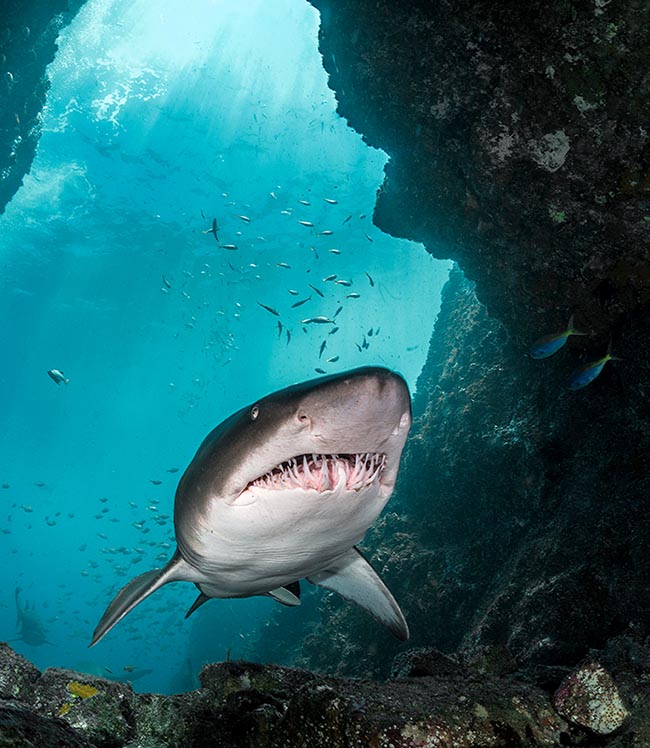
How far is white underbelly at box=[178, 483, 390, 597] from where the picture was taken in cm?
194

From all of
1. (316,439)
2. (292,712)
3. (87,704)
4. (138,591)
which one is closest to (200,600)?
(138,591)

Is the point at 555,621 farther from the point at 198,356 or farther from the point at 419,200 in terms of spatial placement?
the point at 198,356

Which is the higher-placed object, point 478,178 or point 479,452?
point 478,178

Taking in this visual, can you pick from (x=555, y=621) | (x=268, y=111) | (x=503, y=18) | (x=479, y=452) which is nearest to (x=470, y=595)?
(x=479, y=452)

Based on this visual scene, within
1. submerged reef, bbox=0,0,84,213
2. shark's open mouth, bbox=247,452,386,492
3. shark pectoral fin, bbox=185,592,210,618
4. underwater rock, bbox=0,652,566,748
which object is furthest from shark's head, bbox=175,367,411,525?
submerged reef, bbox=0,0,84,213

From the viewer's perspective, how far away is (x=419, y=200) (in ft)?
26.9

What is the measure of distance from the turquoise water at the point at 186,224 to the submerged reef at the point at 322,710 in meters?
10.8

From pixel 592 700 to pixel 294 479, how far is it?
1.91 metres

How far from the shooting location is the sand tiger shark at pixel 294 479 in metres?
1.61

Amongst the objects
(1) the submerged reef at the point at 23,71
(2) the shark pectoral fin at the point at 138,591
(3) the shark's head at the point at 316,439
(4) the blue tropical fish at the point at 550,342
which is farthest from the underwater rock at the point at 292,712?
(1) the submerged reef at the point at 23,71

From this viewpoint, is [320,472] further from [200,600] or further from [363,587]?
[200,600]

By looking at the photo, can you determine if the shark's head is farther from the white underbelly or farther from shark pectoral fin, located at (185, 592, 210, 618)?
shark pectoral fin, located at (185, 592, 210, 618)

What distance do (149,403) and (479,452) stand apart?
5655 centimetres

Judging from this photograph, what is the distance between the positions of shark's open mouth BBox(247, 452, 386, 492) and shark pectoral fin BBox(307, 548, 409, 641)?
151 centimetres
